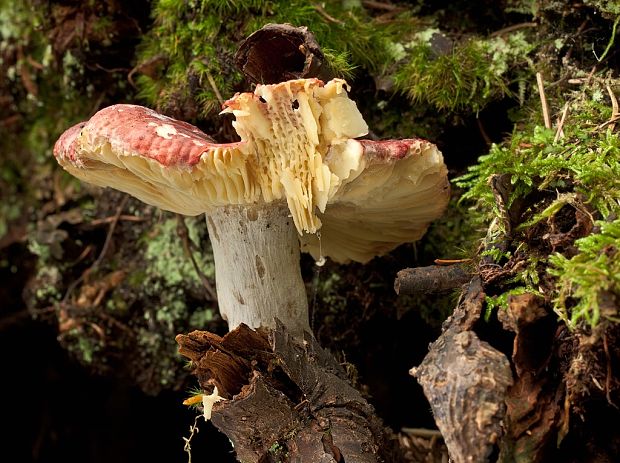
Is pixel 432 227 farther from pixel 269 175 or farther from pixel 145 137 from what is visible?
pixel 145 137

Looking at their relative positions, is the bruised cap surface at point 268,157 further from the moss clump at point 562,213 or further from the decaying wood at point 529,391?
the decaying wood at point 529,391

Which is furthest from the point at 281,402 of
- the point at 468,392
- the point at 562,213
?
the point at 562,213

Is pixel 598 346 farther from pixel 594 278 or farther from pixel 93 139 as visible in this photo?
pixel 93 139

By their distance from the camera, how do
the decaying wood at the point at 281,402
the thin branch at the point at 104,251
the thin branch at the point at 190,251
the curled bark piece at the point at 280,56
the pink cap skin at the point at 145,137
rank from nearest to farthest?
the pink cap skin at the point at 145,137 < the decaying wood at the point at 281,402 < the curled bark piece at the point at 280,56 < the thin branch at the point at 190,251 < the thin branch at the point at 104,251

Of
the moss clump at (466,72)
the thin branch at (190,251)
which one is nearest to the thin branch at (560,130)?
the moss clump at (466,72)

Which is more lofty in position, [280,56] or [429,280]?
[280,56]

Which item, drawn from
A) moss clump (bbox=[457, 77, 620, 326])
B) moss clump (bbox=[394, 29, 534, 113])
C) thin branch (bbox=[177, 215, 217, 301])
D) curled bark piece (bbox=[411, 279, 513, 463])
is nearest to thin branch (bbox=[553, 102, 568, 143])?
moss clump (bbox=[457, 77, 620, 326])

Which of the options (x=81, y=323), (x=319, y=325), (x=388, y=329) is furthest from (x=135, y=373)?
(x=388, y=329)

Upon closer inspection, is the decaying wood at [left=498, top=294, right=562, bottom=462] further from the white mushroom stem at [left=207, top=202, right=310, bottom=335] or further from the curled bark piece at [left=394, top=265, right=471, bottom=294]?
the white mushroom stem at [left=207, top=202, right=310, bottom=335]
